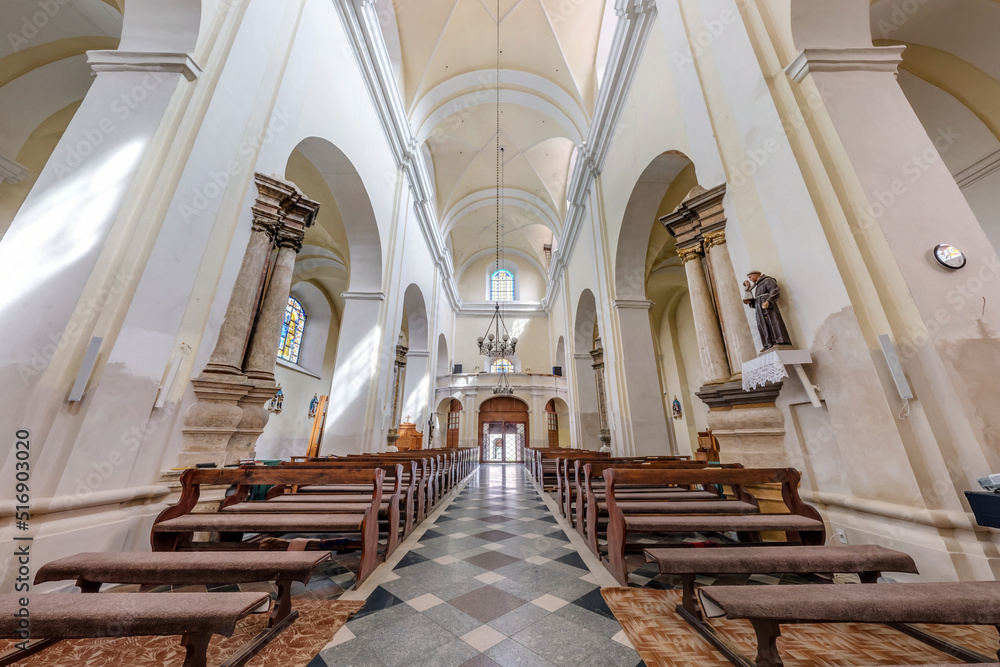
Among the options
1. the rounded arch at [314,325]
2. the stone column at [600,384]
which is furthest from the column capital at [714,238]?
the rounded arch at [314,325]

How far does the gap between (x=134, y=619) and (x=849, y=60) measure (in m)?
5.34

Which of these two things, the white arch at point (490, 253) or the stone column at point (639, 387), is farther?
the white arch at point (490, 253)

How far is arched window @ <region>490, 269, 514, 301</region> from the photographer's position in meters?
19.5

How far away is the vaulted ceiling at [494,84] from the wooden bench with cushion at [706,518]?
29.4 feet

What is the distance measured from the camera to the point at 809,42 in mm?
3117

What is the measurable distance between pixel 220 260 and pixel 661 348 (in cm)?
1203

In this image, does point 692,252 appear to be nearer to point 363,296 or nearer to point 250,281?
point 250,281

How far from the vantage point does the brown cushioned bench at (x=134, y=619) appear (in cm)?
101

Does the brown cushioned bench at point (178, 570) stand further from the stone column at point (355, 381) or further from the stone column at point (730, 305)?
the stone column at point (355, 381)

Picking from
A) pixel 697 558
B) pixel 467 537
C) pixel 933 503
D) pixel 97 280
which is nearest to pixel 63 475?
pixel 97 280

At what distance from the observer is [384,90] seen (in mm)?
7219

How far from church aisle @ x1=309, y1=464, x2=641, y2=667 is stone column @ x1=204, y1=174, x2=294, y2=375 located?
7.86 feet

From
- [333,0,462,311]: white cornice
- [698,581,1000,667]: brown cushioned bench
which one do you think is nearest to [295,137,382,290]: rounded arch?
[333,0,462,311]: white cornice

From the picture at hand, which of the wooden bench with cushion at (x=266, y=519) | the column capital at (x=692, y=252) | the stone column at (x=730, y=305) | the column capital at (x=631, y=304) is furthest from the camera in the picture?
the column capital at (x=631, y=304)
